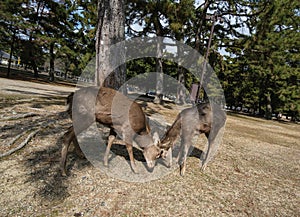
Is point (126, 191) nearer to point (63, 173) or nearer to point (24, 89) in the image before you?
point (63, 173)

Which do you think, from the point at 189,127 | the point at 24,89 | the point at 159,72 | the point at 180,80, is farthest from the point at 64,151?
the point at 180,80

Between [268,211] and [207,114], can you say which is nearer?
Answer: [268,211]

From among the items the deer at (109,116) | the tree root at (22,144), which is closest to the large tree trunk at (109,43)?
the deer at (109,116)

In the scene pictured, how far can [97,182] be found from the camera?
3.65 m

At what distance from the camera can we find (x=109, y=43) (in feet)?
20.1

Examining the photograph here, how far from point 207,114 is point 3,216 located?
14.2ft

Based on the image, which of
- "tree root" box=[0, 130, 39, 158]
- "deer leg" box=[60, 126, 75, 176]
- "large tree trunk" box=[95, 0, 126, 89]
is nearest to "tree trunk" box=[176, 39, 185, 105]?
"large tree trunk" box=[95, 0, 126, 89]

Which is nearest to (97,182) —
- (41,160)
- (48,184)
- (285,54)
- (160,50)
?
(48,184)

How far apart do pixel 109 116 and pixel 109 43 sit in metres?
3.24

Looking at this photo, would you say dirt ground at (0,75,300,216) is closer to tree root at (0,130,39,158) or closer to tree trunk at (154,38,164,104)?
tree root at (0,130,39,158)

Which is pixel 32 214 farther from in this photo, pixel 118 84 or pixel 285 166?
pixel 285 166

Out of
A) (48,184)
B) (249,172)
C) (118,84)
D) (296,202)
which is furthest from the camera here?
(118,84)

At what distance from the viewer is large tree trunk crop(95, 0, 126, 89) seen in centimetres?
611

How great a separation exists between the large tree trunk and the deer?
225 centimetres
